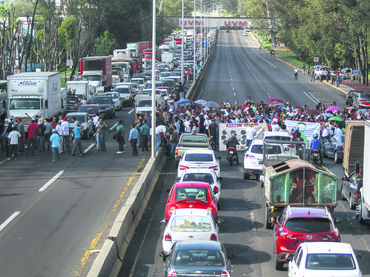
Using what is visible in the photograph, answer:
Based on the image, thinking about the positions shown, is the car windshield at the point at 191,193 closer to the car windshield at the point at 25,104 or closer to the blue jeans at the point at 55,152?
the blue jeans at the point at 55,152

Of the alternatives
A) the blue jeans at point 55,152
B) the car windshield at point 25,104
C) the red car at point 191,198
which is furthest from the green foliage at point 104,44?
the red car at point 191,198

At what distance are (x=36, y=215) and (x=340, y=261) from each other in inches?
425

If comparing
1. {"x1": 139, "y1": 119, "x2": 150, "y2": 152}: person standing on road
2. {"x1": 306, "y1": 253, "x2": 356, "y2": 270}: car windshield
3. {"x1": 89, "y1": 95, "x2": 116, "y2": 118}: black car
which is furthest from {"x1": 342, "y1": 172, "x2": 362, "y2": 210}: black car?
{"x1": 89, "y1": 95, "x2": 116, "y2": 118}: black car

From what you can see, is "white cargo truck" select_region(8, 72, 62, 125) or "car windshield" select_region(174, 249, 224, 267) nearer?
"car windshield" select_region(174, 249, 224, 267)

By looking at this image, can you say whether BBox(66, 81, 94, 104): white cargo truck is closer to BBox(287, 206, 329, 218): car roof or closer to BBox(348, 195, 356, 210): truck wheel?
BBox(348, 195, 356, 210): truck wheel

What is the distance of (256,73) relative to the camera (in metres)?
95.9

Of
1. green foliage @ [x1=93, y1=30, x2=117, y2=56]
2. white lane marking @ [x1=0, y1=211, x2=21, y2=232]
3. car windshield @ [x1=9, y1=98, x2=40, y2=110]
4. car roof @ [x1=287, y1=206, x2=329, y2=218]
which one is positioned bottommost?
white lane marking @ [x1=0, y1=211, x2=21, y2=232]

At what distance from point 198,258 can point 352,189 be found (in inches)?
411

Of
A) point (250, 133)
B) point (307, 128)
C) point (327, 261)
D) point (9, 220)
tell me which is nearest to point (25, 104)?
point (250, 133)

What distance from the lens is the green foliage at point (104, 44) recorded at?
10584 cm

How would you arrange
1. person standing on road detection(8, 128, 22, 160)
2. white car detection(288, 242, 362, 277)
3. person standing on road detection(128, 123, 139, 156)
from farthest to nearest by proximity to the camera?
1. person standing on road detection(128, 123, 139, 156)
2. person standing on road detection(8, 128, 22, 160)
3. white car detection(288, 242, 362, 277)

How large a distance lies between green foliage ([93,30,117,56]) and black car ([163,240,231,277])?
3613 inches

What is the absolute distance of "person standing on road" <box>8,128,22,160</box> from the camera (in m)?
31.7

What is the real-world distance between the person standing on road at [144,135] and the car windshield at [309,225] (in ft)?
56.2
